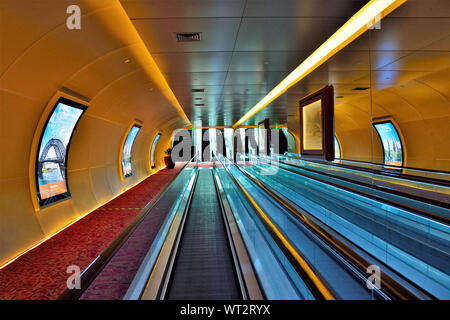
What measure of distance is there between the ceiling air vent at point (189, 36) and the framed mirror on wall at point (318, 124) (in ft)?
9.54

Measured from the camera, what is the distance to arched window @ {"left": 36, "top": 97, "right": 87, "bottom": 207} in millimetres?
5402

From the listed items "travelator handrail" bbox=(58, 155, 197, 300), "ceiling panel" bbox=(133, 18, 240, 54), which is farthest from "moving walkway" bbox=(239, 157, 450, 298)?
"ceiling panel" bbox=(133, 18, 240, 54)

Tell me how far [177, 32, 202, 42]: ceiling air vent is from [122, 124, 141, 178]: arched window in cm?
752

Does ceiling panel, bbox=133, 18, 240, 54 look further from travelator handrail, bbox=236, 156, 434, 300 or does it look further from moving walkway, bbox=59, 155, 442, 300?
travelator handrail, bbox=236, 156, 434, 300

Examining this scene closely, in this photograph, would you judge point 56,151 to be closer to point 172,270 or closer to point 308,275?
point 172,270

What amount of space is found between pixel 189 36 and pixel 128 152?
8811 millimetres

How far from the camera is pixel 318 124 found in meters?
6.94

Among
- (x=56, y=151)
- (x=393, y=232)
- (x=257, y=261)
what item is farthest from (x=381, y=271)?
(x=56, y=151)

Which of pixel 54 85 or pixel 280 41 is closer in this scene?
pixel 280 41

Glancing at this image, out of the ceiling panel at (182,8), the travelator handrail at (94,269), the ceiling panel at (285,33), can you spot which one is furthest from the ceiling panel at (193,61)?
the travelator handrail at (94,269)

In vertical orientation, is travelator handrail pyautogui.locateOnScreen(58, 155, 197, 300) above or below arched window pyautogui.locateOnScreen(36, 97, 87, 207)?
below
